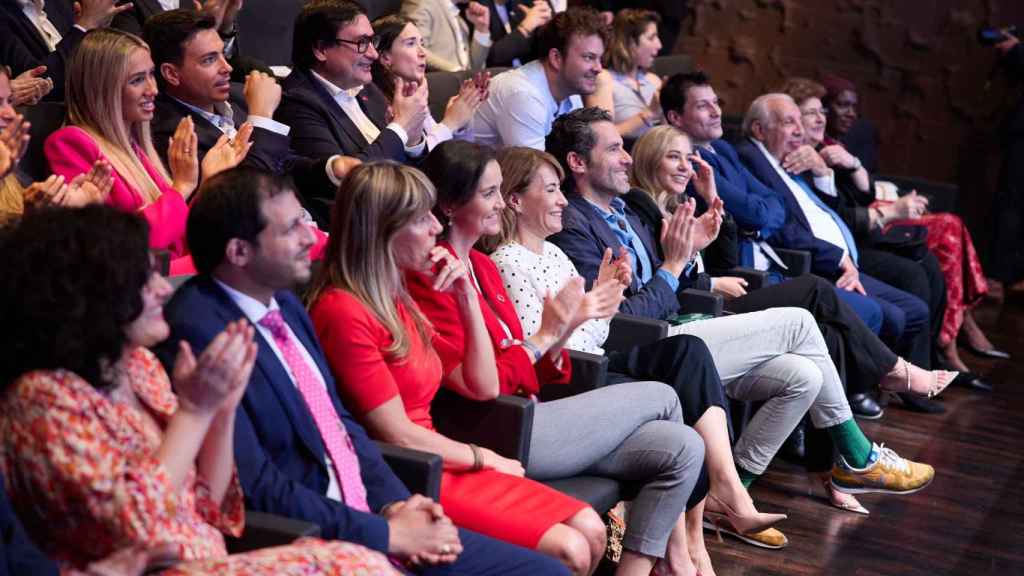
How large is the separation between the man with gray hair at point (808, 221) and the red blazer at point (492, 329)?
194cm

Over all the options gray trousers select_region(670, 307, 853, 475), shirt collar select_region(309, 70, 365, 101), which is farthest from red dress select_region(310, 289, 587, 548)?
shirt collar select_region(309, 70, 365, 101)

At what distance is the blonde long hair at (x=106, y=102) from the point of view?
2.77 meters

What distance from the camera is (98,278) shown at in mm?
1662

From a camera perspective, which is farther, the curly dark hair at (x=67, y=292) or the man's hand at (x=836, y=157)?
the man's hand at (x=836, y=157)

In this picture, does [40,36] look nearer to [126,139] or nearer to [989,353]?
[126,139]

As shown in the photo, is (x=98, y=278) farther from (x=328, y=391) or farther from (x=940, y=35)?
(x=940, y=35)

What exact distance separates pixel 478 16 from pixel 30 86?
95.1 inches

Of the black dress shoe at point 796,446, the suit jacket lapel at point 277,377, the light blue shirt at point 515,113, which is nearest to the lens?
the suit jacket lapel at point 277,377

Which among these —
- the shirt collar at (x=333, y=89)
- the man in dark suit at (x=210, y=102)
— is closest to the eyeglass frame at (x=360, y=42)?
the shirt collar at (x=333, y=89)

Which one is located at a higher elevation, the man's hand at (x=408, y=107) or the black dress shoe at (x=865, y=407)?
the man's hand at (x=408, y=107)

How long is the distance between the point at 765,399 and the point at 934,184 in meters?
2.95

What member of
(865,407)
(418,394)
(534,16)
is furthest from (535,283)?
(534,16)

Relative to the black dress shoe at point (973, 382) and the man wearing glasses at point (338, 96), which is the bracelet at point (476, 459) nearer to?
the man wearing glasses at point (338, 96)

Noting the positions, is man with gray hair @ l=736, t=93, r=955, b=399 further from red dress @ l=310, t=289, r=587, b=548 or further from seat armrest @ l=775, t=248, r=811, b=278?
red dress @ l=310, t=289, r=587, b=548
